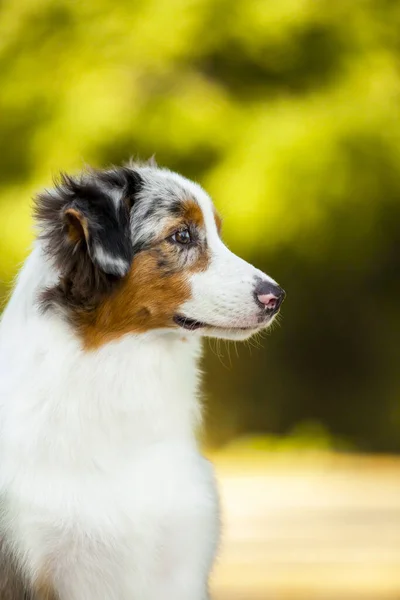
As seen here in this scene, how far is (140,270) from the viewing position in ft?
10.1

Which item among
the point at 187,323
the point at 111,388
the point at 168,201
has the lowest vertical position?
the point at 111,388

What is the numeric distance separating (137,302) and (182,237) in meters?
0.25

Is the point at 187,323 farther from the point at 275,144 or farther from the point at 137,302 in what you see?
the point at 275,144

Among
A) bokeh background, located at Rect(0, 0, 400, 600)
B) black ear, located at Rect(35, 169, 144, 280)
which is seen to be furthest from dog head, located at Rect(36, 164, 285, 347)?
bokeh background, located at Rect(0, 0, 400, 600)

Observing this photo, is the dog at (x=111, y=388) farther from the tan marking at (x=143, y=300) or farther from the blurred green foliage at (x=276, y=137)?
the blurred green foliage at (x=276, y=137)

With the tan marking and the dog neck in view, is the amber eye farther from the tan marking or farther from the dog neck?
the dog neck

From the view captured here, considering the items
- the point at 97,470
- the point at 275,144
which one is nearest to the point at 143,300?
the point at 97,470

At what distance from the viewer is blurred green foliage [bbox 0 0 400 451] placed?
864cm

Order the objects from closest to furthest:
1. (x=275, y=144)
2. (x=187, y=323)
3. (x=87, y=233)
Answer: (x=87, y=233) → (x=187, y=323) → (x=275, y=144)

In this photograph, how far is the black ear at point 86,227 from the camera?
9.84 ft

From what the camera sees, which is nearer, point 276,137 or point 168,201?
point 168,201

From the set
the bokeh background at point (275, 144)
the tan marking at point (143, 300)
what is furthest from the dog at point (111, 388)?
the bokeh background at point (275, 144)

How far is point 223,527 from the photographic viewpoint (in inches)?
127

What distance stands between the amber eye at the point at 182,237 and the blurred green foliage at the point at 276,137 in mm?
5396
